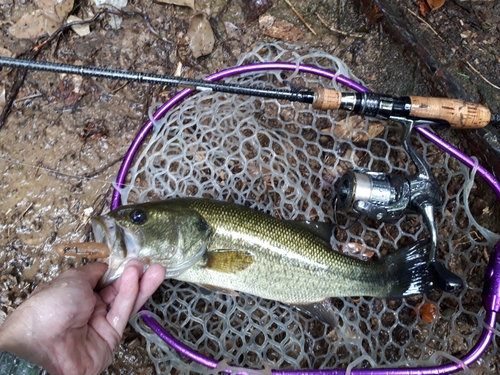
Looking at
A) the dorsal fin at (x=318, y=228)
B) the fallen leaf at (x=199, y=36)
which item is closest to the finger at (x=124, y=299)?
the dorsal fin at (x=318, y=228)

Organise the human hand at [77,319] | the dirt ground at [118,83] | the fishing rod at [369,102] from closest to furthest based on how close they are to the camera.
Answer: the human hand at [77,319] → the fishing rod at [369,102] → the dirt ground at [118,83]

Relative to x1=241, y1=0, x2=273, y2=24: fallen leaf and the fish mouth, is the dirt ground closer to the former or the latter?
x1=241, y1=0, x2=273, y2=24: fallen leaf

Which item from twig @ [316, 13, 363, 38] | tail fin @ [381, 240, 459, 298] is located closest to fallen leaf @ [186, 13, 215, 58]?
twig @ [316, 13, 363, 38]

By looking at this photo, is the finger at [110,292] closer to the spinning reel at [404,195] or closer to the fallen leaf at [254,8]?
the spinning reel at [404,195]

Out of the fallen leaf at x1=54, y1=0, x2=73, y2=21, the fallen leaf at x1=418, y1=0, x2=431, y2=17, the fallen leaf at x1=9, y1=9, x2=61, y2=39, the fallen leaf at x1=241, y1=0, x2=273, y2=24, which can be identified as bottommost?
the fallen leaf at x1=418, y1=0, x2=431, y2=17

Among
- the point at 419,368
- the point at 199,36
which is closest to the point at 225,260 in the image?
the point at 419,368

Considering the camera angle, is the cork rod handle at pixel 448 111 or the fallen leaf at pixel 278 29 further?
the fallen leaf at pixel 278 29

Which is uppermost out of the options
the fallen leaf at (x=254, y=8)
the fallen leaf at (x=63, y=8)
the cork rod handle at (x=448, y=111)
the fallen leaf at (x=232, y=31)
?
the fallen leaf at (x=63, y=8)
